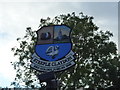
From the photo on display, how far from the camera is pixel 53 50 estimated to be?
51.6ft

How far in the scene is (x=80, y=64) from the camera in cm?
3294

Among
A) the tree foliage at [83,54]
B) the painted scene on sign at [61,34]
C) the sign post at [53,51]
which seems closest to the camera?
the sign post at [53,51]

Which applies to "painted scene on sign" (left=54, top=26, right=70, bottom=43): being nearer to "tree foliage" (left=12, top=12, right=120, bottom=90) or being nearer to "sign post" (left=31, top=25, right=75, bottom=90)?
"sign post" (left=31, top=25, right=75, bottom=90)

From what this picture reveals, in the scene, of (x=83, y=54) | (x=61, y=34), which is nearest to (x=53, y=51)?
(x=61, y=34)

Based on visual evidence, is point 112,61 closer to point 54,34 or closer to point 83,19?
point 83,19

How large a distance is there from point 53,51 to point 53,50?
0.68 ft

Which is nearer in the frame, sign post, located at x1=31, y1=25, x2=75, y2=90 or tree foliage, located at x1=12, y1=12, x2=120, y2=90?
sign post, located at x1=31, y1=25, x2=75, y2=90

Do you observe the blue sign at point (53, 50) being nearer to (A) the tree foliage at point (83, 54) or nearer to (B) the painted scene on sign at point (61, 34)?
(B) the painted scene on sign at point (61, 34)

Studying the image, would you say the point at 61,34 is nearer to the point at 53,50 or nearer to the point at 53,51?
the point at 53,50

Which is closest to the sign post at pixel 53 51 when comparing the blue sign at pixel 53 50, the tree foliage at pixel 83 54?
the blue sign at pixel 53 50

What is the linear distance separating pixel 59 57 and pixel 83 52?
17.8 metres

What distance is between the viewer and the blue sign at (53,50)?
15.4 m

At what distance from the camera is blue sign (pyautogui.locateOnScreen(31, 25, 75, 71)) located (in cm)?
1541

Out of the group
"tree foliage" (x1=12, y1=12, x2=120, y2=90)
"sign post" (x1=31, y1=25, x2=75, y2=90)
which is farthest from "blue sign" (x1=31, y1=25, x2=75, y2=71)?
"tree foliage" (x1=12, y1=12, x2=120, y2=90)
